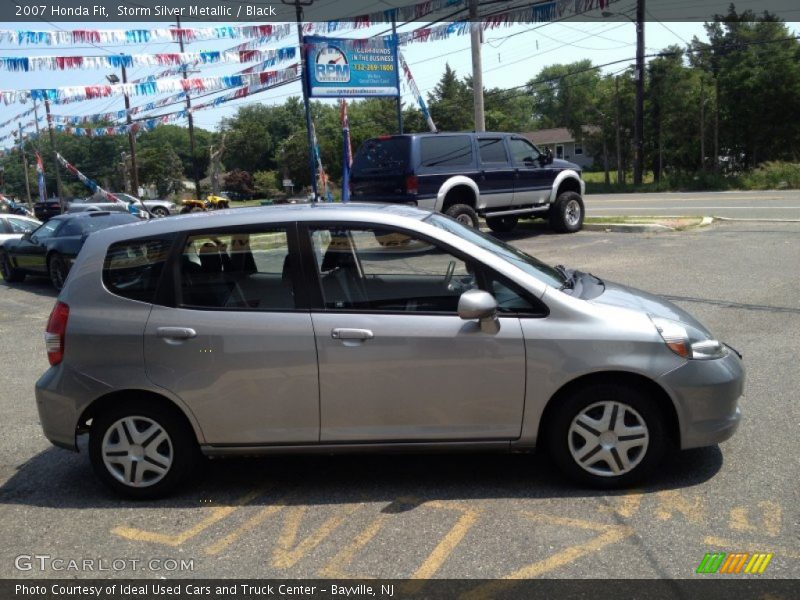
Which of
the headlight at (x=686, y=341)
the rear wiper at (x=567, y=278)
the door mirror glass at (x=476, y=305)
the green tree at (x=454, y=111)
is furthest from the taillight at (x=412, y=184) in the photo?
the green tree at (x=454, y=111)

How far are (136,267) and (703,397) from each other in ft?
10.9

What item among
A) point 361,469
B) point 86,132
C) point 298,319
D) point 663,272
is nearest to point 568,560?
point 361,469

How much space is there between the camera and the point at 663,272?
10.9 m

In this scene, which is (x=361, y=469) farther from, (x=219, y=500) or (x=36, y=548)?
(x=36, y=548)

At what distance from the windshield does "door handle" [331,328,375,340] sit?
0.84 m

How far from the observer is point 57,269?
42.7 feet

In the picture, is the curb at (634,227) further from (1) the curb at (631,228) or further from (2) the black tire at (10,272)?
(2) the black tire at (10,272)

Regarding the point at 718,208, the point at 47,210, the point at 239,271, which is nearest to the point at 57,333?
the point at 239,271

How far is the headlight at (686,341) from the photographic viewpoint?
404 centimetres

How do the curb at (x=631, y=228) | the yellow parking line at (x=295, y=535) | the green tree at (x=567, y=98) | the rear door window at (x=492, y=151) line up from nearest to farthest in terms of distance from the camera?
the yellow parking line at (x=295, y=535)
the rear door window at (x=492, y=151)
the curb at (x=631, y=228)
the green tree at (x=567, y=98)

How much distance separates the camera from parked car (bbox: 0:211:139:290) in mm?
12891

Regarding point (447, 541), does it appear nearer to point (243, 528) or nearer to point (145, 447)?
point (243, 528)

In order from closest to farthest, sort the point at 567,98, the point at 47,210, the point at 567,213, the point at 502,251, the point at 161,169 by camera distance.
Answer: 1. the point at 502,251
2. the point at 567,213
3. the point at 47,210
4. the point at 161,169
5. the point at 567,98

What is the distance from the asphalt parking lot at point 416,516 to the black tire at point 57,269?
7.82m
